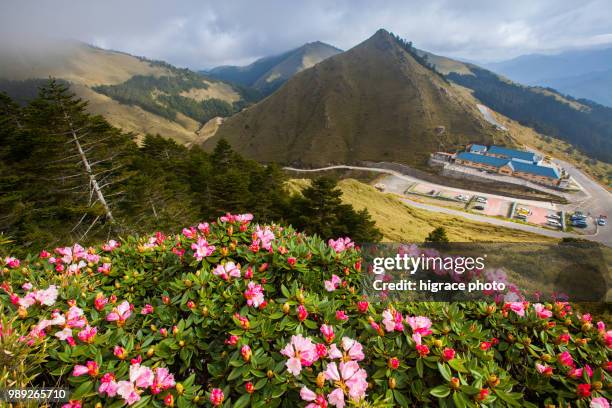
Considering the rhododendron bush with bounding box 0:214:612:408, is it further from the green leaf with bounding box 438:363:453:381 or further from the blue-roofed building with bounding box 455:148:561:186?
the blue-roofed building with bounding box 455:148:561:186

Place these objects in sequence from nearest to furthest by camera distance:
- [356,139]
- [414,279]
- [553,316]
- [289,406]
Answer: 1. [289,406]
2. [553,316]
3. [414,279]
4. [356,139]

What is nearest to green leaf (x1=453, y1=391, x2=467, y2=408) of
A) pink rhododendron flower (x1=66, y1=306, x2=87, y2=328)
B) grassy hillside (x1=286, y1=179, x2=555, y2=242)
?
pink rhododendron flower (x1=66, y1=306, x2=87, y2=328)

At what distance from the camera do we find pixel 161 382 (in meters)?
2.37

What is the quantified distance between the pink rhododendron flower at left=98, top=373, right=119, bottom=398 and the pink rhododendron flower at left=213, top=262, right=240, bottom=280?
1.46 m

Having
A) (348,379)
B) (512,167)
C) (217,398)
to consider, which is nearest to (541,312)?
(348,379)

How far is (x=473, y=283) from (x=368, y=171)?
312 feet

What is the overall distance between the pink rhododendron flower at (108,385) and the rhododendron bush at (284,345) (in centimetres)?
1

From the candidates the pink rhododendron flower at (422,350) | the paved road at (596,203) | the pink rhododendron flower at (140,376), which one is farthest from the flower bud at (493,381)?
the paved road at (596,203)

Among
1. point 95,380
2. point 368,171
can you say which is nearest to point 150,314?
point 95,380

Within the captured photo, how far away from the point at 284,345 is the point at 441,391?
4.61ft

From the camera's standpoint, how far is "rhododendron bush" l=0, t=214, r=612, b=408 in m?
2.33

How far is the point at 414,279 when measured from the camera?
425 centimetres

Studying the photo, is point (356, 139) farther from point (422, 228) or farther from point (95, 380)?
point (95, 380)

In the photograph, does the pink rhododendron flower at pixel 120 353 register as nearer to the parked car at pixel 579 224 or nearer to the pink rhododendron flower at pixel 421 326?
the pink rhododendron flower at pixel 421 326
